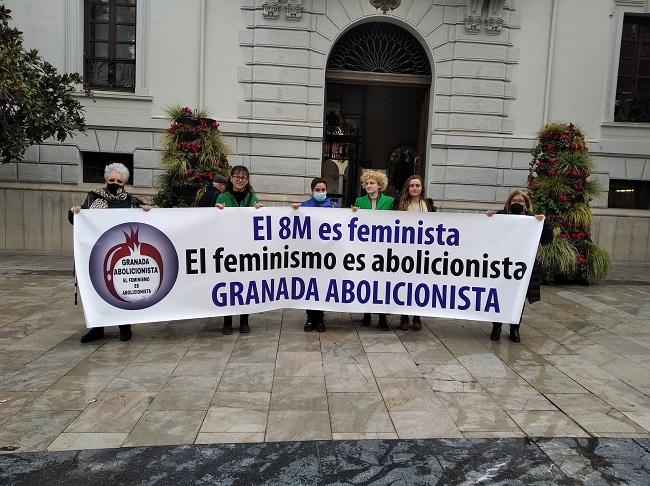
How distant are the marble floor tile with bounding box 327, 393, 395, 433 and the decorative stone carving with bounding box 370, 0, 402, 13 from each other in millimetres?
10587

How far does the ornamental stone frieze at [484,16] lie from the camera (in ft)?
41.3

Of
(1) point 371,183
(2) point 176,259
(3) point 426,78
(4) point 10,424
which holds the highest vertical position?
(3) point 426,78

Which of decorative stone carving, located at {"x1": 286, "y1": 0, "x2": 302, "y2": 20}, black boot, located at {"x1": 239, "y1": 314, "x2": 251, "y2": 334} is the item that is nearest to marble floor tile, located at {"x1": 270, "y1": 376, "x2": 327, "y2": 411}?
black boot, located at {"x1": 239, "y1": 314, "x2": 251, "y2": 334}

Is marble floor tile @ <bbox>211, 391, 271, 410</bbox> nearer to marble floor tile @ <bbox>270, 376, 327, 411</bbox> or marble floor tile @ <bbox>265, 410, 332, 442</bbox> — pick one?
marble floor tile @ <bbox>270, 376, 327, 411</bbox>

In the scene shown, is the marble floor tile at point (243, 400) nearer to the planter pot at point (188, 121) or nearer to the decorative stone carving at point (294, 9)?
the planter pot at point (188, 121)

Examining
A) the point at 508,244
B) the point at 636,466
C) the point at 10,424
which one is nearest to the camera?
the point at 636,466

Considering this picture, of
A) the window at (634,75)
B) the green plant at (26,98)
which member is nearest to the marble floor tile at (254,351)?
the green plant at (26,98)

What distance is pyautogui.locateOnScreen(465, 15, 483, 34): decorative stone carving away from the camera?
12.7 meters

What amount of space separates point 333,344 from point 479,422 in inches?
89.8

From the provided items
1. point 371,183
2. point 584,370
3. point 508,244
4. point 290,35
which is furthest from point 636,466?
point 290,35

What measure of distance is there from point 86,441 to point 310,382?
1.92m

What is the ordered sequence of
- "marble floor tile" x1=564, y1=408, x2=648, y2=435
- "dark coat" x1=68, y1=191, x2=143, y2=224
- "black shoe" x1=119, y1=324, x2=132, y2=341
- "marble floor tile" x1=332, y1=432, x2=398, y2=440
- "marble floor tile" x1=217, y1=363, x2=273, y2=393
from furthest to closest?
1. "black shoe" x1=119, y1=324, x2=132, y2=341
2. "dark coat" x1=68, y1=191, x2=143, y2=224
3. "marble floor tile" x1=217, y1=363, x2=273, y2=393
4. "marble floor tile" x1=564, y1=408, x2=648, y2=435
5. "marble floor tile" x1=332, y1=432, x2=398, y2=440

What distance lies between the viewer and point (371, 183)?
663cm

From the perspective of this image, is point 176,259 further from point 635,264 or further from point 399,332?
point 635,264
